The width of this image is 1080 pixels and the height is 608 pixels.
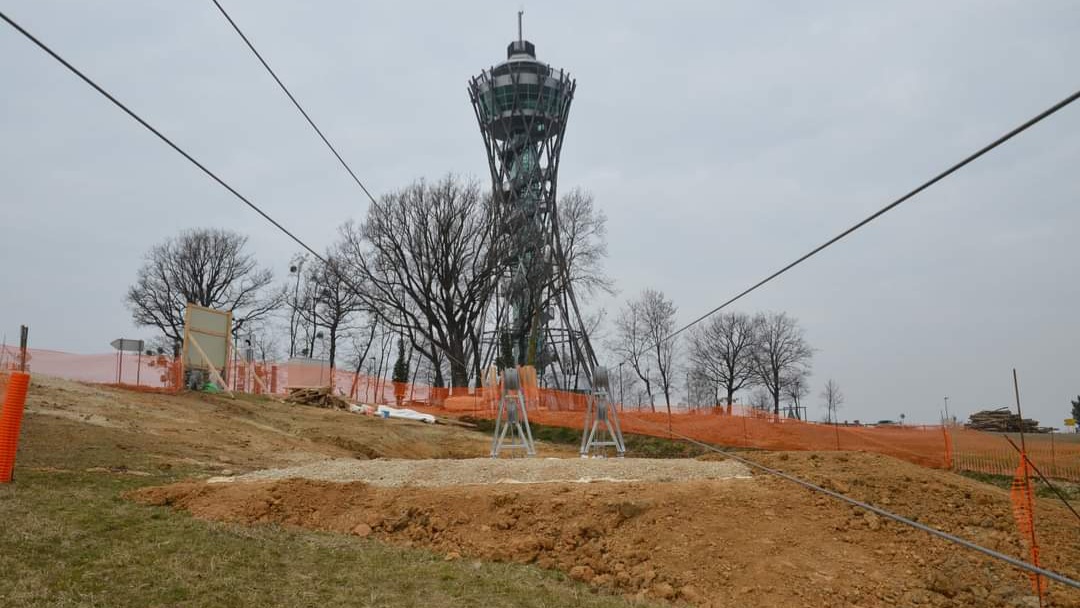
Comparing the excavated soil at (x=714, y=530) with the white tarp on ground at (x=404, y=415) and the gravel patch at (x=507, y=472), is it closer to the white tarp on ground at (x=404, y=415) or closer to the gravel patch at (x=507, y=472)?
the gravel patch at (x=507, y=472)

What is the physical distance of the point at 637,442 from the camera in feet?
86.1

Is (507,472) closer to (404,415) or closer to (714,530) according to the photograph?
(714,530)

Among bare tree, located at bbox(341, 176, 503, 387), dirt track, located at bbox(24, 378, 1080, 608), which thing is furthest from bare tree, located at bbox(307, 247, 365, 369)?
dirt track, located at bbox(24, 378, 1080, 608)

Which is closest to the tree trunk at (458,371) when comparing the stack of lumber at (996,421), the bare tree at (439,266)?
the bare tree at (439,266)

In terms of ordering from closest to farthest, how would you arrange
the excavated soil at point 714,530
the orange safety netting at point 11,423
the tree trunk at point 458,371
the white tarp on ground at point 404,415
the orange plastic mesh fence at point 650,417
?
the excavated soil at point 714,530 → the orange safety netting at point 11,423 → the orange plastic mesh fence at point 650,417 → the white tarp on ground at point 404,415 → the tree trunk at point 458,371

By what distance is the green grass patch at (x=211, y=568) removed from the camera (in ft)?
20.9

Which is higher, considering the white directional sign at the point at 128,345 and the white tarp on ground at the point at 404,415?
the white directional sign at the point at 128,345

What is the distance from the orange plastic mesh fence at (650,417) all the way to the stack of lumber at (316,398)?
2.66 metres

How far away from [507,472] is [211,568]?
547cm

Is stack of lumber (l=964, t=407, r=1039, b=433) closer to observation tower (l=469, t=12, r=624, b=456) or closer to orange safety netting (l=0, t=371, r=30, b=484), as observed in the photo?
observation tower (l=469, t=12, r=624, b=456)

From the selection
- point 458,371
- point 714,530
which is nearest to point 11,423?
point 714,530

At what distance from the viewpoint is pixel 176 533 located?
8.18 metres

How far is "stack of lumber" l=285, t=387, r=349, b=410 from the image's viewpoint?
28094 millimetres

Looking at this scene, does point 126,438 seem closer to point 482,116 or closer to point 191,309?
point 191,309
